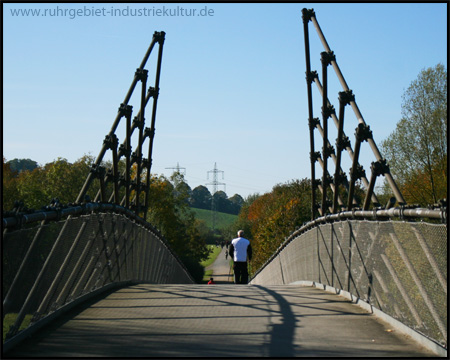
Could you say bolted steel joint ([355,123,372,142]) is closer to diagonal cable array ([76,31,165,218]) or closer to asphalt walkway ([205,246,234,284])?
diagonal cable array ([76,31,165,218])

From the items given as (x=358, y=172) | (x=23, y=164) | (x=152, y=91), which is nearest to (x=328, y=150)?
(x=358, y=172)

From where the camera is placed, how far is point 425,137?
45000mm

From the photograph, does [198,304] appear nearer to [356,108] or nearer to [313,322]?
[313,322]

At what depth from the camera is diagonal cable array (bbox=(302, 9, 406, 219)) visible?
11.4m

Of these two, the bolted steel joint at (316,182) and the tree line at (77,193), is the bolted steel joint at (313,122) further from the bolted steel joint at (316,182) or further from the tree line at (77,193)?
the tree line at (77,193)

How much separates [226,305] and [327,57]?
7658 mm

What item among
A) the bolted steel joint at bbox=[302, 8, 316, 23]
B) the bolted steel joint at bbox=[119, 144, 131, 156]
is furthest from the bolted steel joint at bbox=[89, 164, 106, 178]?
the bolted steel joint at bbox=[302, 8, 316, 23]

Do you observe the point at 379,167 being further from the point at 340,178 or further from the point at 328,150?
the point at 328,150

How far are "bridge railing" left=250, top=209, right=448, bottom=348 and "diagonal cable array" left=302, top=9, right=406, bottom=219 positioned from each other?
60 centimetres

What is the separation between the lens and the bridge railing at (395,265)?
6.19 m

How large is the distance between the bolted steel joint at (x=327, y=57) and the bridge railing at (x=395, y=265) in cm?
424

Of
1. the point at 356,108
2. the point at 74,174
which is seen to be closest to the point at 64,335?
the point at 356,108

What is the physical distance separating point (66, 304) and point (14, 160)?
16459 cm

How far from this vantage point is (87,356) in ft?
20.3
